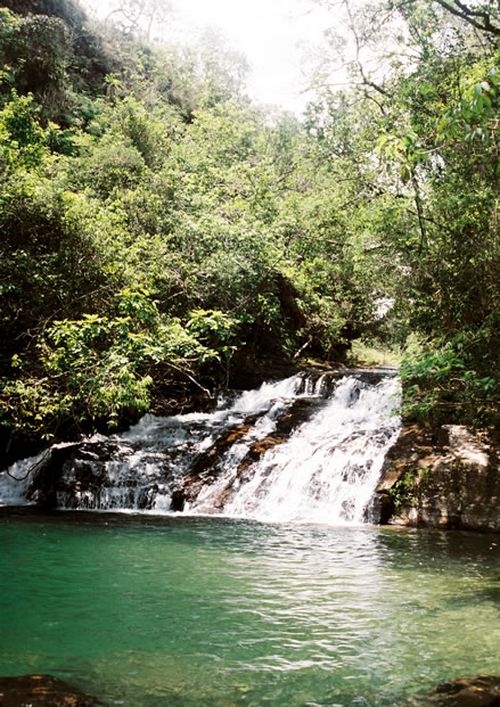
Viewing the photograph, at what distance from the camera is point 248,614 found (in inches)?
224

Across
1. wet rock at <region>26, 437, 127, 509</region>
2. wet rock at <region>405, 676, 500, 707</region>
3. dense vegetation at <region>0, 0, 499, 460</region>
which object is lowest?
wet rock at <region>405, 676, 500, 707</region>

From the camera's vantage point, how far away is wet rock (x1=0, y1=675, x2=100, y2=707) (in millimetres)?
3365

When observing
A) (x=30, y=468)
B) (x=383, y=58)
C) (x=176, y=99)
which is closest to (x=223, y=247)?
(x=383, y=58)

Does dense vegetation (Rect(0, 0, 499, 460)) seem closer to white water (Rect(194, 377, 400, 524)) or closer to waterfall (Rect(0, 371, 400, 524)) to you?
waterfall (Rect(0, 371, 400, 524))

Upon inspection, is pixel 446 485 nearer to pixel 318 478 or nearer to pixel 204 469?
pixel 318 478

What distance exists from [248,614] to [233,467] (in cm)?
732

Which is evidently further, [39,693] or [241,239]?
[241,239]

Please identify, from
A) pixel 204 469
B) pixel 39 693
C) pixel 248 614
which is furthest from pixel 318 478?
pixel 39 693

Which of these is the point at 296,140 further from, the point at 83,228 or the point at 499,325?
the point at 499,325

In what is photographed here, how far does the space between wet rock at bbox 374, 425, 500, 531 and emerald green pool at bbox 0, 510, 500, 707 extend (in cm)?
73

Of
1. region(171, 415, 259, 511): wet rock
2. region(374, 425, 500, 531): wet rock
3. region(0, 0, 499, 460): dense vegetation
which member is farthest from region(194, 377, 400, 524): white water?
region(0, 0, 499, 460): dense vegetation

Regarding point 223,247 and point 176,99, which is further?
point 176,99

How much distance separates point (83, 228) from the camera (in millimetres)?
13398

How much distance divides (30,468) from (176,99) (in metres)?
30.8
